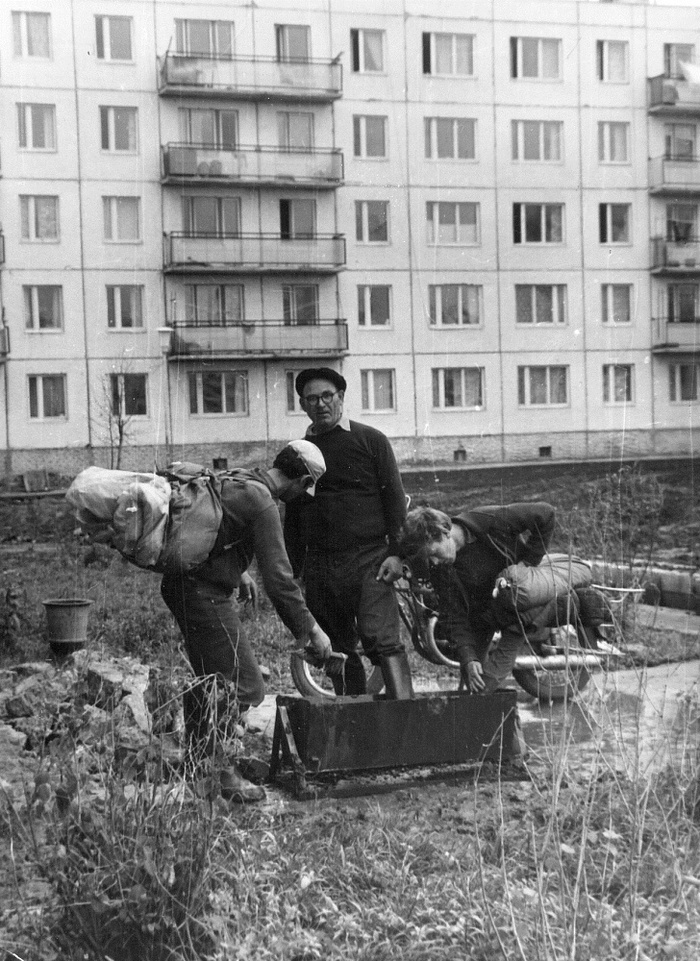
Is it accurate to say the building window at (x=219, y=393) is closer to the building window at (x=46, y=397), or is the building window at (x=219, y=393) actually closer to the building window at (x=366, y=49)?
the building window at (x=46, y=397)

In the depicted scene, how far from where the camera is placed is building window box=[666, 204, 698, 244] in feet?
23.4

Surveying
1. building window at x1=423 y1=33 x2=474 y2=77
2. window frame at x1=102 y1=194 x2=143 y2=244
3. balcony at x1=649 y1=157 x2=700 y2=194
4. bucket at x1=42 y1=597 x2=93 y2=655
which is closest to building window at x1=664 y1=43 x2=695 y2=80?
balcony at x1=649 y1=157 x2=700 y2=194

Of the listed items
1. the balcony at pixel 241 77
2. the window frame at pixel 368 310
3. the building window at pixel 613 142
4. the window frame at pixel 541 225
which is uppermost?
the balcony at pixel 241 77

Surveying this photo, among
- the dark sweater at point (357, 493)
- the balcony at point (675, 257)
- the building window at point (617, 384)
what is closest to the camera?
the dark sweater at point (357, 493)

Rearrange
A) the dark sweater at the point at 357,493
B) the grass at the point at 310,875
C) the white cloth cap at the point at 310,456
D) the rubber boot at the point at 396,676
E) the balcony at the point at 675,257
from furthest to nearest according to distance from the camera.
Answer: the balcony at the point at 675,257 < the dark sweater at the point at 357,493 < the rubber boot at the point at 396,676 < the white cloth cap at the point at 310,456 < the grass at the point at 310,875

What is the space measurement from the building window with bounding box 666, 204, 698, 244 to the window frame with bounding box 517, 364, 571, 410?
113 centimetres

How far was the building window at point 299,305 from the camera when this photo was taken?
247 inches

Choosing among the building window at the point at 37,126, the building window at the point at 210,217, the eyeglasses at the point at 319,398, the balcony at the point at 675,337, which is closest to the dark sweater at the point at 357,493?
the eyeglasses at the point at 319,398

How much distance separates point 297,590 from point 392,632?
0.89 metres

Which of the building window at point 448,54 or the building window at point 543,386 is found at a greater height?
the building window at point 448,54

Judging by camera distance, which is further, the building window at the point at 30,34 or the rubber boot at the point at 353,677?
the building window at the point at 30,34

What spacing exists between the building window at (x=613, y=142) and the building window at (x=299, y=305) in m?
1.97

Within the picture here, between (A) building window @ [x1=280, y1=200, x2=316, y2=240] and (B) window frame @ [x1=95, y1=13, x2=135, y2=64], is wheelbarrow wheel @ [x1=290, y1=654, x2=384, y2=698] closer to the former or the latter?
(A) building window @ [x1=280, y1=200, x2=316, y2=240]

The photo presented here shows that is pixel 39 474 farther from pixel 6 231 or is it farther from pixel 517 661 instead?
pixel 517 661
